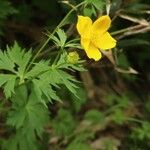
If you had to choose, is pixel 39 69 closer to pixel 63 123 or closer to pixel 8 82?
pixel 8 82

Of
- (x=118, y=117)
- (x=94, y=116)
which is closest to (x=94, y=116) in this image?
(x=94, y=116)

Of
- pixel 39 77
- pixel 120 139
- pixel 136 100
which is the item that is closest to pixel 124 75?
pixel 136 100

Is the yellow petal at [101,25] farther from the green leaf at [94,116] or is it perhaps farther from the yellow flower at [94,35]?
the green leaf at [94,116]

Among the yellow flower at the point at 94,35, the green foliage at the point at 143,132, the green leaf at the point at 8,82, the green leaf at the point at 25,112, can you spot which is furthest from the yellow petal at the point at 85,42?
the green foliage at the point at 143,132

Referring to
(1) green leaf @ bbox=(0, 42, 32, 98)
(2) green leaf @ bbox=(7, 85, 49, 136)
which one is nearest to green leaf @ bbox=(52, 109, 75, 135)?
(2) green leaf @ bbox=(7, 85, 49, 136)

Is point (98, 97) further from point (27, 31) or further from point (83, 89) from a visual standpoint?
point (27, 31)

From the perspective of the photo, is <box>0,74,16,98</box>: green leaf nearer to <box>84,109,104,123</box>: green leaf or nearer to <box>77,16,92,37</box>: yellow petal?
<box>77,16,92,37</box>: yellow petal

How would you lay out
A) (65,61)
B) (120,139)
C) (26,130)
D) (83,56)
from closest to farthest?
(65,61) → (26,130) → (83,56) → (120,139)
